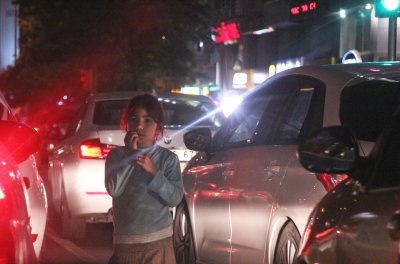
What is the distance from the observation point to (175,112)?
436 inches

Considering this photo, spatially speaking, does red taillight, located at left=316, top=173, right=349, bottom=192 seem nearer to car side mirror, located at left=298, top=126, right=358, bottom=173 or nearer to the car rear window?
the car rear window

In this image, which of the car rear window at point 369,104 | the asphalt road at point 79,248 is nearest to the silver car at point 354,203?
the car rear window at point 369,104

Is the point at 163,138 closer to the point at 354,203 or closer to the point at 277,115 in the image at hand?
the point at 277,115

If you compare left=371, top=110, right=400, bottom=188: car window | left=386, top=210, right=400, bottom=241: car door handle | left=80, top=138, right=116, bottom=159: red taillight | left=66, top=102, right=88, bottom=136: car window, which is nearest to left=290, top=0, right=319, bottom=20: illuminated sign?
left=66, top=102, right=88, bottom=136: car window

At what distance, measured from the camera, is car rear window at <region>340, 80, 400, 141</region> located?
534cm

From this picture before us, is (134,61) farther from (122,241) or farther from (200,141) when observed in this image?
(122,241)

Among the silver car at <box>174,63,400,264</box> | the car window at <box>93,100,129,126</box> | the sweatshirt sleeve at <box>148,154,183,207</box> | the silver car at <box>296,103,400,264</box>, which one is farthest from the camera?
the car window at <box>93,100,129,126</box>

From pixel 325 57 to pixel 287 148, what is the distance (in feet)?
75.1

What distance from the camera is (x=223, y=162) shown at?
723 centimetres

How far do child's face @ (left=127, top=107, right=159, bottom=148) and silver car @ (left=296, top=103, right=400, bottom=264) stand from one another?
3.61 feet

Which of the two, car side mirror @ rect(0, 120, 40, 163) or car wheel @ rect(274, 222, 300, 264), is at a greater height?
car side mirror @ rect(0, 120, 40, 163)

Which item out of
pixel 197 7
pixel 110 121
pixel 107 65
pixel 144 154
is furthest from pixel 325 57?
pixel 144 154

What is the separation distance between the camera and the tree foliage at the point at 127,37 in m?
25.8

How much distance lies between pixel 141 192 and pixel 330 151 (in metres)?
1.30
